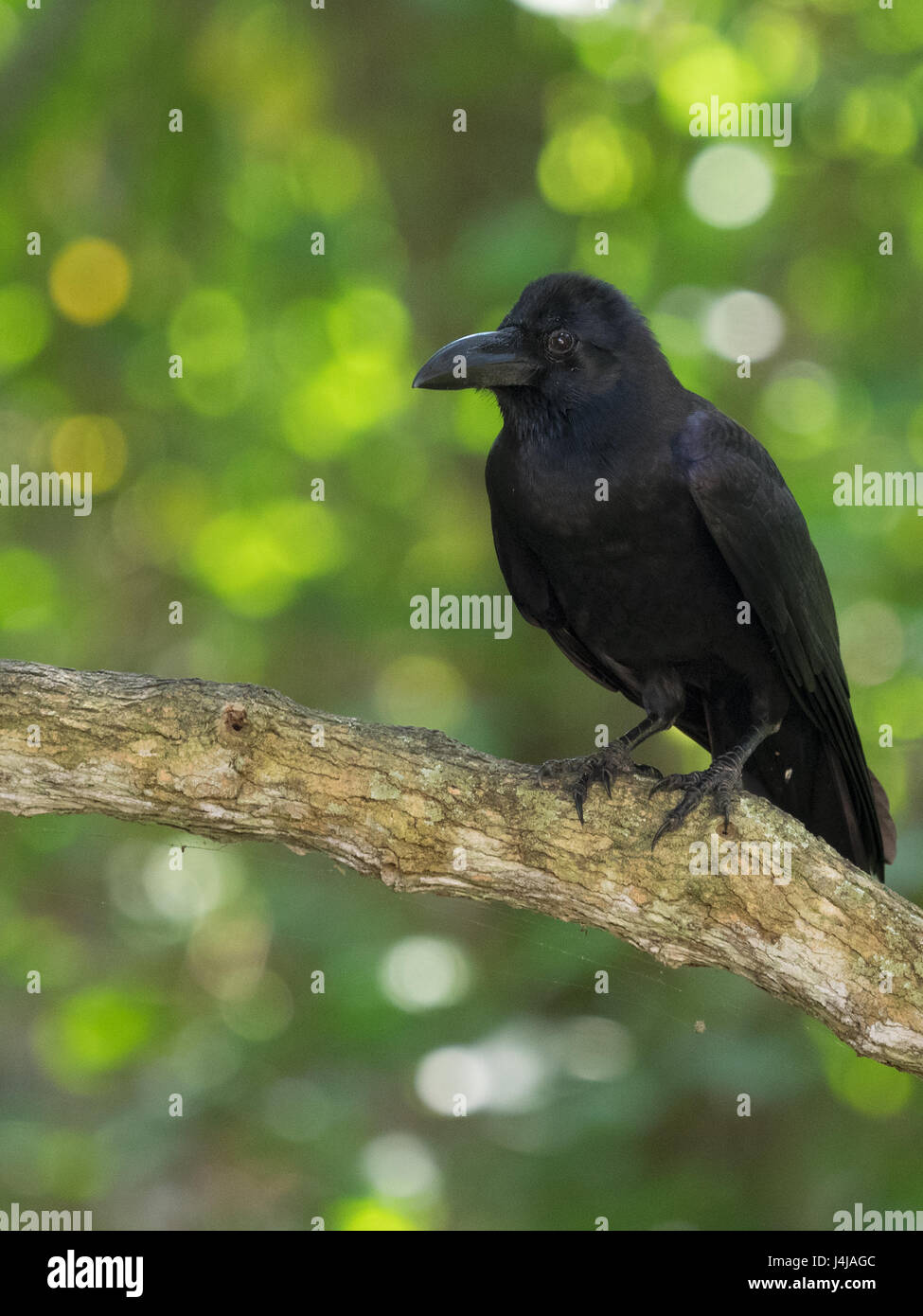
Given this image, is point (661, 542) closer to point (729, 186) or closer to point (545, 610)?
point (545, 610)

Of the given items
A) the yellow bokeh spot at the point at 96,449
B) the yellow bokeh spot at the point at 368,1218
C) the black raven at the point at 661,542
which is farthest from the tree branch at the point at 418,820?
the yellow bokeh spot at the point at 96,449

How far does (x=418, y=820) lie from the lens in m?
3.31

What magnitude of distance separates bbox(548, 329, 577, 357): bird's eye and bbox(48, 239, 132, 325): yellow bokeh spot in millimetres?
2603

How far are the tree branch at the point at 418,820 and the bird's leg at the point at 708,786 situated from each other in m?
0.04

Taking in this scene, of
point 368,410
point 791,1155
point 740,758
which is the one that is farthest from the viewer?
point 368,410

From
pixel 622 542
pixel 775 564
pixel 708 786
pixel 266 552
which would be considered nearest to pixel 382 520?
pixel 266 552

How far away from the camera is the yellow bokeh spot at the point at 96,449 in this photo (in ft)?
19.8

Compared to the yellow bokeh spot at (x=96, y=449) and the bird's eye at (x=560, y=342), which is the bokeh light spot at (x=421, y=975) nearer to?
the bird's eye at (x=560, y=342)

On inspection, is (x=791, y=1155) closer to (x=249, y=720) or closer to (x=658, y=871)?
(x=658, y=871)

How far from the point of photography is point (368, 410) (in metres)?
5.72

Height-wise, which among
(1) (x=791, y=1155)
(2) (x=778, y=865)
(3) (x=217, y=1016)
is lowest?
(1) (x=791, y=1155)

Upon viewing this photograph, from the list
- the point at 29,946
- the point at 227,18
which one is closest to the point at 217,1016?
the point at 29,946

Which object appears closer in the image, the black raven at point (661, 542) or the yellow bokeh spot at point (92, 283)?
the black raven at point (661, 542)

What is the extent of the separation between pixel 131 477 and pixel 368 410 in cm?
120
